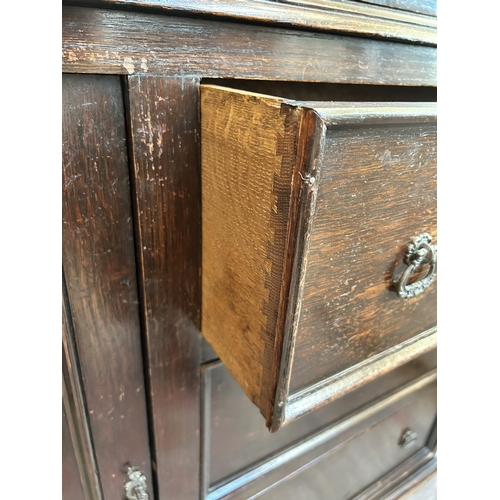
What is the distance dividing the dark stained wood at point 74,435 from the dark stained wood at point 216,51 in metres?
0.22

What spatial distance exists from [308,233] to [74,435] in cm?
39

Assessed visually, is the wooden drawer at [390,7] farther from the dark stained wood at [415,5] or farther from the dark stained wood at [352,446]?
the dark stained wood at [352,446]

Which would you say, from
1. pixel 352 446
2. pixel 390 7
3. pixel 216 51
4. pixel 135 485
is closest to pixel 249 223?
pixel 216 51

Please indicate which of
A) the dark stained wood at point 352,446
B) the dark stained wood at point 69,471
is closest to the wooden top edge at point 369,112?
the dark stained wood at point 69,471

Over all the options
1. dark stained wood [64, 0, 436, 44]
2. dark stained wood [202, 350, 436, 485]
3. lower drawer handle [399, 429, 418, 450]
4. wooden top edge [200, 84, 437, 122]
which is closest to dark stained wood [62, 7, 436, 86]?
dark stained wood [64, 0, 436, 44]

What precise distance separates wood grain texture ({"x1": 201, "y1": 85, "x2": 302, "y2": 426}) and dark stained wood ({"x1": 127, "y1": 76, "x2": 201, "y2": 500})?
0.06ft

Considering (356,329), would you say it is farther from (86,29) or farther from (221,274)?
(86,29)

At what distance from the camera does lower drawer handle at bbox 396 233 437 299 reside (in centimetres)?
37

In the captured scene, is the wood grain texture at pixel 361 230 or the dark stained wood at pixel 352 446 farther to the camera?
the dark stained wood at pixel 352 446

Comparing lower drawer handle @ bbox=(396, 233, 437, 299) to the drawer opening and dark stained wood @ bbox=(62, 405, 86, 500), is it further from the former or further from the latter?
dark stained wood @ bbox=(62, 405, 86, 500)

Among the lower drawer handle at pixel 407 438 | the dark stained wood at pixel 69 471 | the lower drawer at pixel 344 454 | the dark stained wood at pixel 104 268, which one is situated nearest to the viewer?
the dark stained wood at pixel 104 268

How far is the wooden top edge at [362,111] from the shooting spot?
0.23 m

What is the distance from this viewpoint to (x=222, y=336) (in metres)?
0.43

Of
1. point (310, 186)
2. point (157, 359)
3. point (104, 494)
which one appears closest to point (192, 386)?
point (157, 359)
